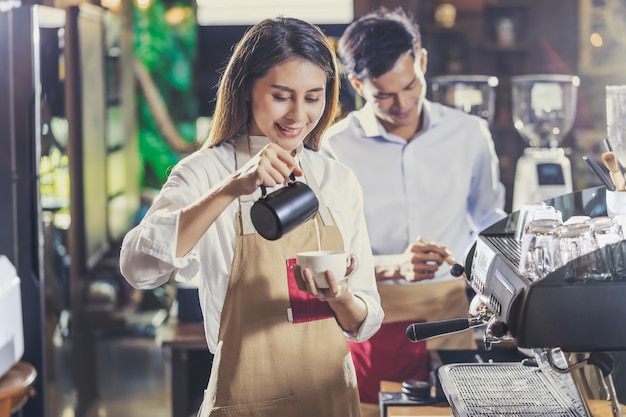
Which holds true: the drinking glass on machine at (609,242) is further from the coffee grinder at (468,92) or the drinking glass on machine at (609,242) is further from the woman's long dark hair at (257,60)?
the coffee grinder at (468,92)

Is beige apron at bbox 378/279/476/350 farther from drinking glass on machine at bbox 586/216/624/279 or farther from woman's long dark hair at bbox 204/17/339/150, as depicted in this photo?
drinking glass on machine at bbox 586/216/624/279

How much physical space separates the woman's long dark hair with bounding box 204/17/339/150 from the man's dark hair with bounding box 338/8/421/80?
0.51m

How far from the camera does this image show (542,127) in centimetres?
321

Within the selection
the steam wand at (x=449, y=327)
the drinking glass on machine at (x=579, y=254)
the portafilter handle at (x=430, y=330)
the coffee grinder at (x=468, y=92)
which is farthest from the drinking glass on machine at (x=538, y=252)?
the coffee grinder at (x=468, y=92)

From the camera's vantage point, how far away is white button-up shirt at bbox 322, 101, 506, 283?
118 inches

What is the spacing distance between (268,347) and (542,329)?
1.03 meters

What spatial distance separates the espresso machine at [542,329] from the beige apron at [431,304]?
0.88 m

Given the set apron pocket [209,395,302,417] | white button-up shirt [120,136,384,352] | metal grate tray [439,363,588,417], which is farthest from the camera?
apron pocket [209,395,302,417]

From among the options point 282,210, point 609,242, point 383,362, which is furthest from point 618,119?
point 383,362

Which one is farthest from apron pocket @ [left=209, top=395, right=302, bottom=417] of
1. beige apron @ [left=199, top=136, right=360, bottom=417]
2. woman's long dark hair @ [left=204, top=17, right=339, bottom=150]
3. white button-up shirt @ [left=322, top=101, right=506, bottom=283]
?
white button-up shirt @ [left=322, top=101, right=506, bottom=283]

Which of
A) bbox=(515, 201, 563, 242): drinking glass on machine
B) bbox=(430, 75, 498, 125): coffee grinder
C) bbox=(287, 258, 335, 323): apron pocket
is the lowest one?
bbox=(287, 258, 335, 323): apron pocket

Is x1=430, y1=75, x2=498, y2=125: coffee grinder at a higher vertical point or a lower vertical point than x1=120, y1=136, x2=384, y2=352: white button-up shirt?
higher

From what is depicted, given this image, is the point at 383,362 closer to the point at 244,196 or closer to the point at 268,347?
the point at 268,347

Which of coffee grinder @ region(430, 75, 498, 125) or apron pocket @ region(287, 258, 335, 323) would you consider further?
coffee grinder @ region(430, 75, 498, 125)
